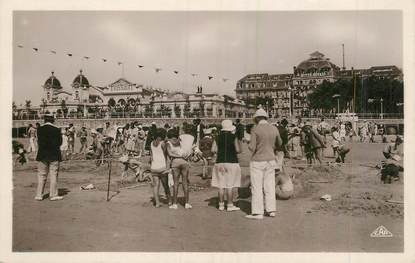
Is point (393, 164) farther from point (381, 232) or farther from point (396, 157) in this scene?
point (381, 232)

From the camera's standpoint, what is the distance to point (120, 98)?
11625 mm

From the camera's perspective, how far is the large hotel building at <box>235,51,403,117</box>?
6.88 m

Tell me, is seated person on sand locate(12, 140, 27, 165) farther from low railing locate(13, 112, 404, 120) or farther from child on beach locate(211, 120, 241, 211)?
child on beach locate(211, 120, 241, 211)

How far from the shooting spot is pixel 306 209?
5.67m

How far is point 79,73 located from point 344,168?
4523mm

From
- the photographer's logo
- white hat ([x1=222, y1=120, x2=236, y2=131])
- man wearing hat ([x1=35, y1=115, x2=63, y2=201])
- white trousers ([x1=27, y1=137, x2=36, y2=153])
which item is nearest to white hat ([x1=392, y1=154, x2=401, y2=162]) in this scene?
the photographer's logo

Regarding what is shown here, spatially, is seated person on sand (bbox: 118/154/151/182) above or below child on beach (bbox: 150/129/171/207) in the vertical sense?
below

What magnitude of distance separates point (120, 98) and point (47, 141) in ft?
18.6

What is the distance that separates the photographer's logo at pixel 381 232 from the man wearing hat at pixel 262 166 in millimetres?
1382

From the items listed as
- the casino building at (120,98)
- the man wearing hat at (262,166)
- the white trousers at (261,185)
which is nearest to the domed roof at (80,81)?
the casino building at (120,98)

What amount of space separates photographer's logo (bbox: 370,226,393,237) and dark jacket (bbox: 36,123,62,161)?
421 centimetres

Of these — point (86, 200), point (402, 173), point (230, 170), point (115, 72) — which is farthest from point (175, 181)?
point (402, 173)

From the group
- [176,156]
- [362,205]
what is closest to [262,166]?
[176,156]
